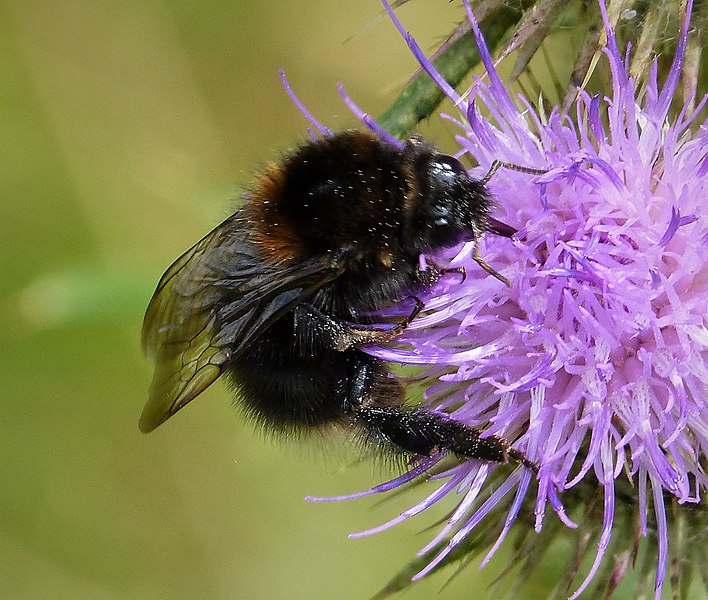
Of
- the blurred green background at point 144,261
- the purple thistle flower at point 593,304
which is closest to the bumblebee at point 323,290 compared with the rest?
the purple thistle flower at point 593,304

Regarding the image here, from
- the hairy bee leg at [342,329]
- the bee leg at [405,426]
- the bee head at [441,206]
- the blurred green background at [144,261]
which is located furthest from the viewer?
the blurred green background at [144,261]

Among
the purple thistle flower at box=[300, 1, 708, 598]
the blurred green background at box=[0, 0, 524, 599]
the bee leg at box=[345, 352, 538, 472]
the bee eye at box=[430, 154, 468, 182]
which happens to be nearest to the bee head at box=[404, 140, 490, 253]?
the bee eye at box=[430, 154, 468, 182]

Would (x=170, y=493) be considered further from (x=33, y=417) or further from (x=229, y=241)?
(x=229, y=241)

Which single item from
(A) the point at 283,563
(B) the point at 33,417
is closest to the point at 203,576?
(A) the point at 283,563

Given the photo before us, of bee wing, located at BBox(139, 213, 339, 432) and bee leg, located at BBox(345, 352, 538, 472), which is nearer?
bee wing, located at BBox(139, 213, 339, 432)

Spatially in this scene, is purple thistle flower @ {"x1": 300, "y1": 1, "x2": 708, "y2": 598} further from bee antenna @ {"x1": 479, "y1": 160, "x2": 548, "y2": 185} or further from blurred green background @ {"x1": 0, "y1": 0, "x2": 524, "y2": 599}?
blurred green background @ {"x1": 0, "y1": 0, "x2": 524, "y2": 599}

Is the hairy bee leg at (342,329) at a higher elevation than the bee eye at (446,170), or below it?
below

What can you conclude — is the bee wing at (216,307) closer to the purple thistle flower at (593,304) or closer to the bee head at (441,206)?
the bee head at (441,206)

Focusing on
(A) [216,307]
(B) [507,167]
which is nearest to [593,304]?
(B) [507,167]
